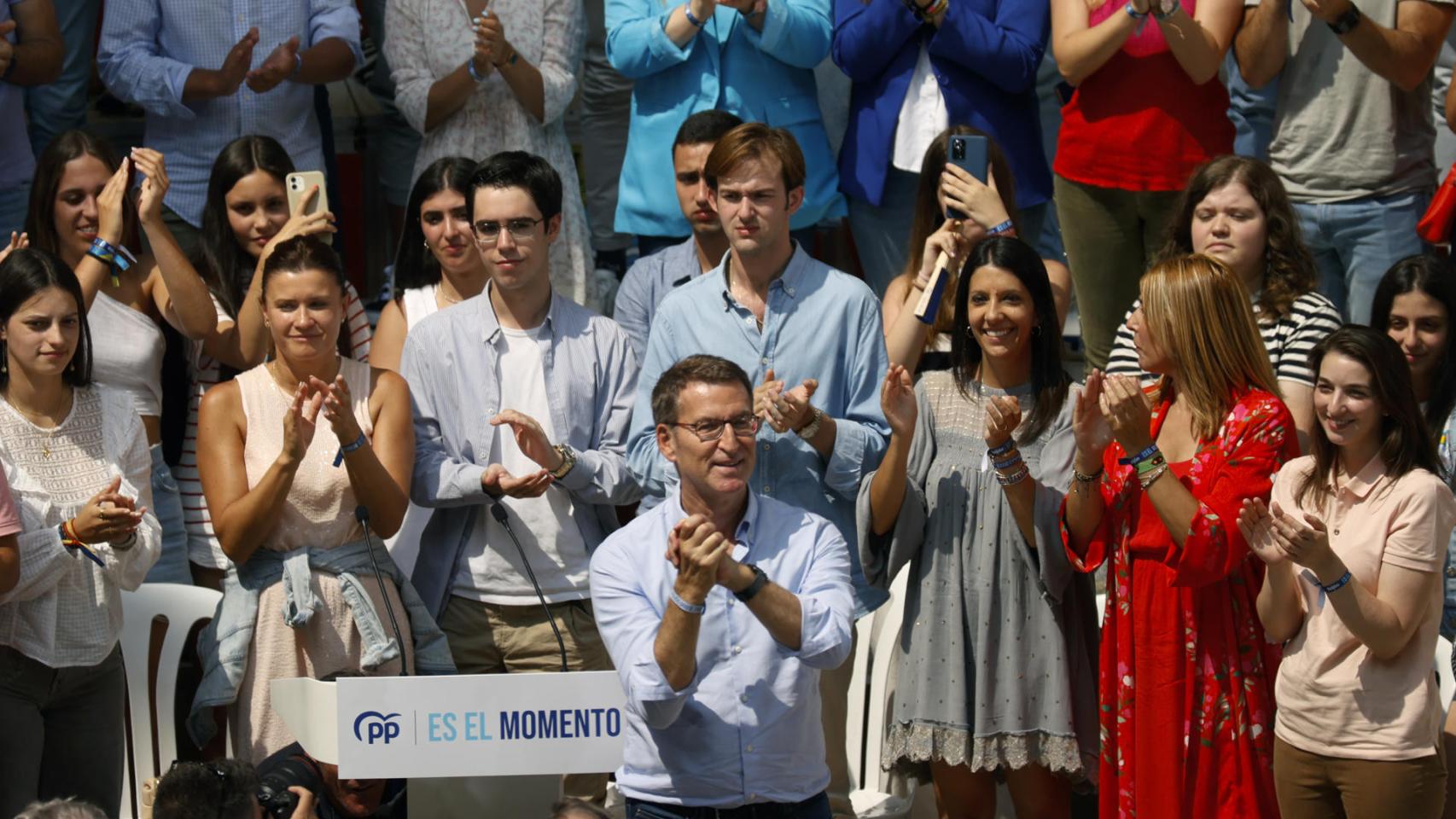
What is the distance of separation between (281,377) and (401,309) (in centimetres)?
89

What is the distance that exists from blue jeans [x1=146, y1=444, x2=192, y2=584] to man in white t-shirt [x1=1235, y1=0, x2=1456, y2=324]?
3.74 meters

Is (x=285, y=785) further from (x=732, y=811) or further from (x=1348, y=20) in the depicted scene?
(x=1348, y=20)

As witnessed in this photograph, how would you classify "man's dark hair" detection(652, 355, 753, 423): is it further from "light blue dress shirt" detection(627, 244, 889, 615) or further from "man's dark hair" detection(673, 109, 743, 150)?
"man's dark hair" detection(673, 109, 743, 150)

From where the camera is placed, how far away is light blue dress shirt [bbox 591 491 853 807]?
4.18m

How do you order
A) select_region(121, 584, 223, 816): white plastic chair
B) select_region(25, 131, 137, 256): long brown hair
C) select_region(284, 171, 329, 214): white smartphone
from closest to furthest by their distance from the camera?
select_region(121, 584, 223, 816): white plastic chair
select_region(284, 171, 329, 214): white smartphone
select_region(25, 131, 137, 256): long brown hair

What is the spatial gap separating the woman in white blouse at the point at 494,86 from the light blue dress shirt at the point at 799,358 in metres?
1.71

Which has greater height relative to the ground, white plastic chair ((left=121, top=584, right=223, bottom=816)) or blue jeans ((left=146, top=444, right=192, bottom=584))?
blue jeans ((left=146, top=444, right=192, bottom=584))

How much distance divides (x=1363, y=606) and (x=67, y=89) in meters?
5.22

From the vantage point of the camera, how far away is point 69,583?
4.94 meters

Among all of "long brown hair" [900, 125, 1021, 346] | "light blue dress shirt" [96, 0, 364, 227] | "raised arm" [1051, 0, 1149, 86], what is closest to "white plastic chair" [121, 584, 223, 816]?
"light blue dress shirt" [96, 0, 364, 227]

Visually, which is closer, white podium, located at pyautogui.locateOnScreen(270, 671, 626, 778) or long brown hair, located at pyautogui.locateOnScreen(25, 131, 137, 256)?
white podium, located at pyautogui.locateOnScreen(270, 671, 626, 778)

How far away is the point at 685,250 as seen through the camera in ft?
20.4

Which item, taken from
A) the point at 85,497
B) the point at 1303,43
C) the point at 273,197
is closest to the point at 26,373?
the point at 85,497

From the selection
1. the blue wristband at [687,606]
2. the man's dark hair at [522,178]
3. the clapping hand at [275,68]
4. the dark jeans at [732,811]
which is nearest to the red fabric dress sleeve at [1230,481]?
the dark jeans at [732,811]
